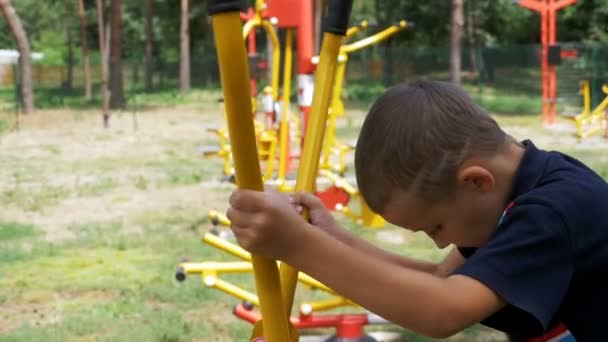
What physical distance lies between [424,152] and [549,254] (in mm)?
251

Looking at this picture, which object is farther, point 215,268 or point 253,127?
point 215,268

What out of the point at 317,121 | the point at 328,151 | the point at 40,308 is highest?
the point at 317,121

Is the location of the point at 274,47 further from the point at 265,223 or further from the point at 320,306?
the point at 265,223

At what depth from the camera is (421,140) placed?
127 centimetres

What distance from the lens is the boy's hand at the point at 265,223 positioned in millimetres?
1181

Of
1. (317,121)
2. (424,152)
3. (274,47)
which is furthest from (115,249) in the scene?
(424,152)

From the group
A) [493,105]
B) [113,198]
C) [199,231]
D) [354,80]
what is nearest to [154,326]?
[199,231]

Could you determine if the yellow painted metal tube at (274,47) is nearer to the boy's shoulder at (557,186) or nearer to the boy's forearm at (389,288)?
the boy's shoulder at (557,186)

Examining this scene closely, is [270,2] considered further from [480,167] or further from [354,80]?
[354,80]

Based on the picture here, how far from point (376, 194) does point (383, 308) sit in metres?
0.19

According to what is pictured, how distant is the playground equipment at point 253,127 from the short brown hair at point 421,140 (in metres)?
0.19

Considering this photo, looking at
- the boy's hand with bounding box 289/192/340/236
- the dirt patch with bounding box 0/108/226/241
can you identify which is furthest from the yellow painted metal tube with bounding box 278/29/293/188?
the boy's hand with bounding box 289/192/340/236

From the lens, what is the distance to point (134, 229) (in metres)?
6.64

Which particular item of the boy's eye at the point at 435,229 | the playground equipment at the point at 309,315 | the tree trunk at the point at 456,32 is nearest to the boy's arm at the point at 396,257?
the boy's eye at the point at 435,229
